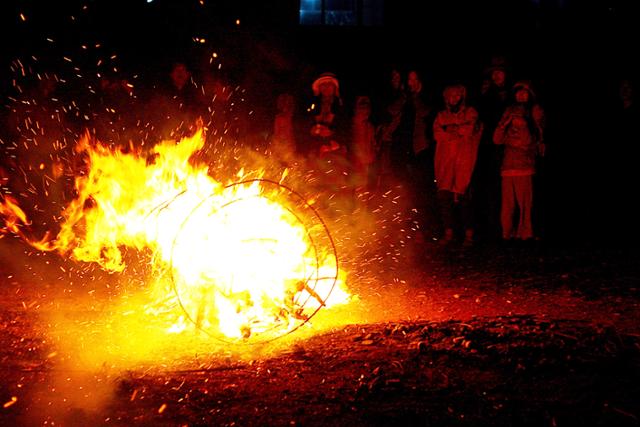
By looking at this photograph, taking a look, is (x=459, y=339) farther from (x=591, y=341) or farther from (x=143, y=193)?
(x=143, y=193)

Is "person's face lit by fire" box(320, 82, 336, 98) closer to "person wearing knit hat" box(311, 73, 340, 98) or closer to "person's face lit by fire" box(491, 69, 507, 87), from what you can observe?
"person wearing knit hat" box(311, 73, 340, 98)

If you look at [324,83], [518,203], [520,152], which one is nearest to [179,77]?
[324,83]

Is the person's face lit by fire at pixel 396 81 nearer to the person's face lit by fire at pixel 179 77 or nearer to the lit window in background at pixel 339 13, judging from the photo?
the person's face lit by fire at pixel 179 77

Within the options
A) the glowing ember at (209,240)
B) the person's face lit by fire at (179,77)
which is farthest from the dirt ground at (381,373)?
the person's face lit by fire at (179,77)

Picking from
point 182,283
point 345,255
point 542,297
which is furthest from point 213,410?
point 345,255

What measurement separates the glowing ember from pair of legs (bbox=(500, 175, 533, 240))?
325cm

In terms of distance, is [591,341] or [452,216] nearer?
[591,341]

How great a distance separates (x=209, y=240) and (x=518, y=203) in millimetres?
5045

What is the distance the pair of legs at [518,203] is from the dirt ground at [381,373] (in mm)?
2710

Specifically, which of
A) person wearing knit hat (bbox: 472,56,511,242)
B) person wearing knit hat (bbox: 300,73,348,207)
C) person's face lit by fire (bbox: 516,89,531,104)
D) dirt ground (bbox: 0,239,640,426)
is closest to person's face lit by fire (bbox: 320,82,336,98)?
person wearing knit hat (bbox: 300,73,348,207)

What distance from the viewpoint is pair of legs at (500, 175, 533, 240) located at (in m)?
8.91

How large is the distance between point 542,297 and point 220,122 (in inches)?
198

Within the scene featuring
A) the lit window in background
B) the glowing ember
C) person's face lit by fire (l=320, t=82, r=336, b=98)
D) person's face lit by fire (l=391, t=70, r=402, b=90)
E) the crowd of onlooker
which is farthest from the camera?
the lit window in background

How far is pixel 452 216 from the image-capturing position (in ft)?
30.0
